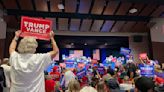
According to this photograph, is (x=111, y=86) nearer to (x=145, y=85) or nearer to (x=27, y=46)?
(x=27, y=46)

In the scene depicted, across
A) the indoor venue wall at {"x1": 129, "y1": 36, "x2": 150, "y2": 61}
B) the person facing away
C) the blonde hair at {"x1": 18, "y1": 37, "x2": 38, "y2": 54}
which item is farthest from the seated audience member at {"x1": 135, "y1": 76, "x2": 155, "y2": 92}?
the indoor venue wall at {"x1": 129, "y1": 36, "x2": 150, "y2": 61}

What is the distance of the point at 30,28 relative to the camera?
275 centimetres

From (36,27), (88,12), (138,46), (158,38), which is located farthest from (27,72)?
(138,46)

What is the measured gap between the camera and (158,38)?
40.4 ft

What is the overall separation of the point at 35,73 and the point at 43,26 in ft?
2.58

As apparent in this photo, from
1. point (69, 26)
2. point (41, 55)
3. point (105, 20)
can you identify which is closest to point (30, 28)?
point (41, 55)

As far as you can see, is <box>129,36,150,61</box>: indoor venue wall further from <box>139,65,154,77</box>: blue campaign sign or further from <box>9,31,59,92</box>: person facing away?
<box>9,31,59,92</box>: person facing away

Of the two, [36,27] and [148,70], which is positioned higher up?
[36,27]

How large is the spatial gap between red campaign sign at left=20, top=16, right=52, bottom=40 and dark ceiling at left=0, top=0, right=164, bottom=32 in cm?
666

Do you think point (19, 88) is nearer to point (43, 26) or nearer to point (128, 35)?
Result: point (43, 26)

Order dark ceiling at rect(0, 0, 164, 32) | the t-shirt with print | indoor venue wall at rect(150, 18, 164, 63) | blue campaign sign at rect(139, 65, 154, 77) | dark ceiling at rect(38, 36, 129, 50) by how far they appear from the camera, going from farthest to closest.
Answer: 1. dark ceiling at rect(38, 36, 129, 50)
2. indoor venue wall at rect(150, 18, 164, 63)
3. dark ceiling at rect(0, 0, 164, 32)
4. blue campaign sign at rect(139, 65, 154, 77)
5. the t-shirt with print

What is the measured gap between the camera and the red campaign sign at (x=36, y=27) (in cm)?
269

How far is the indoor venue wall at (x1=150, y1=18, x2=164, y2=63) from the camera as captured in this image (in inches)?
469

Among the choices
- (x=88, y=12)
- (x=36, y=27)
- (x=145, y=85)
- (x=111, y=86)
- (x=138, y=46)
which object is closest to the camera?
(x=145, y=85)
